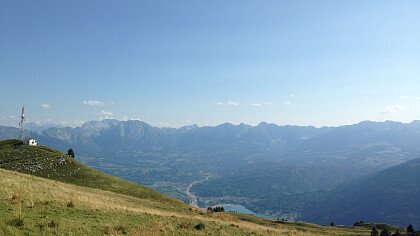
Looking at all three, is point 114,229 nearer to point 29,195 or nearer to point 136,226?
point 136,226

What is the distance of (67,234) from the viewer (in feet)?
63.8

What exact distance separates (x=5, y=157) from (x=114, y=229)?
304 ft

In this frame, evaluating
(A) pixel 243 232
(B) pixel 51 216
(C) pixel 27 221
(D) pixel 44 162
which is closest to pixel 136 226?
(B) pixel 51 216

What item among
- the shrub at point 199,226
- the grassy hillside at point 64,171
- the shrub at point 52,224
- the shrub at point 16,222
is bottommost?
the grassy hillside at point 64,171

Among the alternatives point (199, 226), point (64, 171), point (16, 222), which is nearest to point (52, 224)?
point (16, 222)

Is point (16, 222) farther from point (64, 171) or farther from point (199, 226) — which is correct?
point (64, 171)

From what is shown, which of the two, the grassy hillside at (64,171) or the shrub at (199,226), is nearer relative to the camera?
the shrub at (199,226)

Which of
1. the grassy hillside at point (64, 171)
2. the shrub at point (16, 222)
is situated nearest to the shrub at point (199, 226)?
the shrub at point (16, 222)

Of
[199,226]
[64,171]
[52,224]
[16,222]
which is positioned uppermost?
[16,222]

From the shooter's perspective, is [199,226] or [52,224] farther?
[199,226]

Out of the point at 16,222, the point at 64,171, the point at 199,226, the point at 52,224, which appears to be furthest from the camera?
the point at 64,171

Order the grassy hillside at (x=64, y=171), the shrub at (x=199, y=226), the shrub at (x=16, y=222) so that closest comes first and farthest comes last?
the shrub at (x=16, y=222) < the shrub at (x=199, y=226) < the grassy hillside at (x=64, y=171)

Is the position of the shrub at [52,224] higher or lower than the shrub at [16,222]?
lower

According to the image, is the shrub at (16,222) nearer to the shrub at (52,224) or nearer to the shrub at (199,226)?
the shrub at (52,224)
